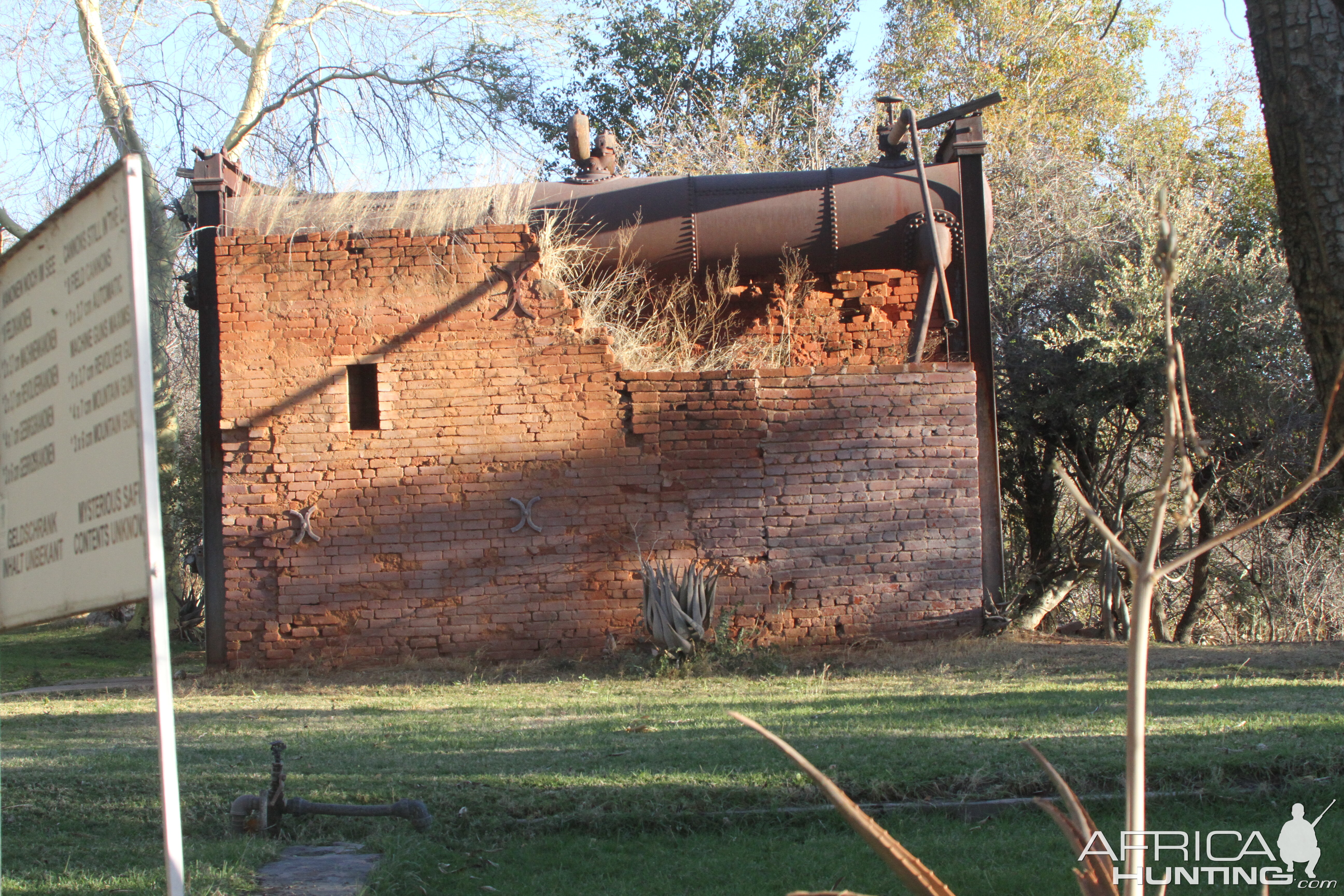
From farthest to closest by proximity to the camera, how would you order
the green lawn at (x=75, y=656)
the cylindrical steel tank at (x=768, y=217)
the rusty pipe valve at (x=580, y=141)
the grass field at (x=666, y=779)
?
1. the rusty pipe valve at (x=580, y=141)
2. the green lawn at (x=75, y=656)
3. the cylindrical steel tank at (x=768, y=217)
4. the grass field at (x=666, y=779)

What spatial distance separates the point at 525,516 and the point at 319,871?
5.47 meters

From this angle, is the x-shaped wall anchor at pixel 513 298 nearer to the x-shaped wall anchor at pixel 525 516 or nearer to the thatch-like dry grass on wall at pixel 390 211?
the thatch-like dry grass on wall at pixel 390 211

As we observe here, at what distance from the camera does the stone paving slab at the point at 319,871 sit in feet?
12.5

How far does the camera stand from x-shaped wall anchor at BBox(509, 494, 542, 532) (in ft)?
31.0

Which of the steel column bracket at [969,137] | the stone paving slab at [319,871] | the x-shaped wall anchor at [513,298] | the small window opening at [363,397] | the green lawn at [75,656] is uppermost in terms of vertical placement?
the steel column bracket at [969,137]

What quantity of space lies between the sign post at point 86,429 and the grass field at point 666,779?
5.43 feet

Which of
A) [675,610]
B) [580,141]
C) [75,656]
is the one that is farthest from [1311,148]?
[75,656]

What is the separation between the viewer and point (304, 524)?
946 centimetres

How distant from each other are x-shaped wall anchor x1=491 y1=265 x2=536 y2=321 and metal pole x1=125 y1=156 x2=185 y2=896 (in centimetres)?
719

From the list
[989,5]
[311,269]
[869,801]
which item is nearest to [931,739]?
[869,801]

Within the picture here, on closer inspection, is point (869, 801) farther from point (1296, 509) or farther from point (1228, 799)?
point (1296, 509)

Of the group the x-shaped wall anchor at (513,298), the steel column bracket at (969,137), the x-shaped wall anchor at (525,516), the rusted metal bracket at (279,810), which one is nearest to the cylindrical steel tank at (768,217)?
the steel column bracket at (969,137)

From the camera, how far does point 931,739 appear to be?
18.3 feet

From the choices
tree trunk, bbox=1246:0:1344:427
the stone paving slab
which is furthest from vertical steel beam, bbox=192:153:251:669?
tree trunk, bbox=1246:0:1344:427
